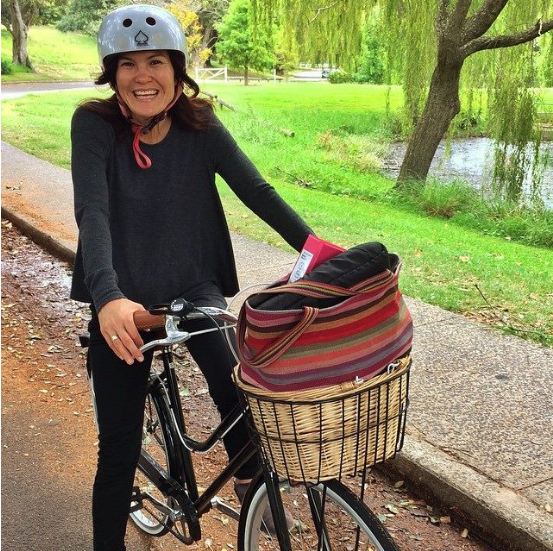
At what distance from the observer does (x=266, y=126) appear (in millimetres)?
21375

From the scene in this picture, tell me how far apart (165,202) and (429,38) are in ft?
35.5

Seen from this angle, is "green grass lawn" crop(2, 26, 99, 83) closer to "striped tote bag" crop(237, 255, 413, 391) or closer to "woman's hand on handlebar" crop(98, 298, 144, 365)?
"woman's hand on handlebar" crop(98, 298, 144, 365)

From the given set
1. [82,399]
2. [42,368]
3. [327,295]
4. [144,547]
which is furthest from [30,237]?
[327,295]

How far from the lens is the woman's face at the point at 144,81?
7.64 feet

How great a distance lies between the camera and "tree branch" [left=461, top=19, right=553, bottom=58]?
33.9ft

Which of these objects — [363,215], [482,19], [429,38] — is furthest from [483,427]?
[429,38]

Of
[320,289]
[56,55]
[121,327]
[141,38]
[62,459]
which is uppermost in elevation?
[141,38]

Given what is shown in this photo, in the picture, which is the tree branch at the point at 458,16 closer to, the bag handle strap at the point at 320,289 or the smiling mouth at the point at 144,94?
the smiling mouth at the point at 144,94

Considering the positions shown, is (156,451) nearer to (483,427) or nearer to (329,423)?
(329,423)

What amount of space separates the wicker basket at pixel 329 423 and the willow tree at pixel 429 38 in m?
10.2

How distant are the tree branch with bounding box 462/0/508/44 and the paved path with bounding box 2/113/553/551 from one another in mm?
6996

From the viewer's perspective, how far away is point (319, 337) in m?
1.62

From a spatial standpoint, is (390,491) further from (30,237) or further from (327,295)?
(30,237)

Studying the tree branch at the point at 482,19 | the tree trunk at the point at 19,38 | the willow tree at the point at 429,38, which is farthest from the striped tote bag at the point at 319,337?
the tree trunk at the point at 19,38
